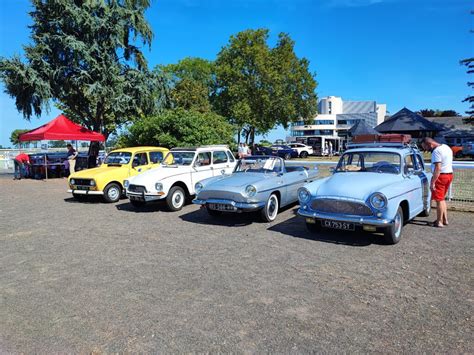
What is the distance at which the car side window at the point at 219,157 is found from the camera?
10.2 meters

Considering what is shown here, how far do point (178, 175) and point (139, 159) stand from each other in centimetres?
271

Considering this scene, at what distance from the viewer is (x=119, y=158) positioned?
A: 11492 millimetres

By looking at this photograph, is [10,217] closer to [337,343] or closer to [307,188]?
[307,188]

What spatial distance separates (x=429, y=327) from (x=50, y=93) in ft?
73.0

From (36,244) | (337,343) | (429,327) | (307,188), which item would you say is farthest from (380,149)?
(36,244)

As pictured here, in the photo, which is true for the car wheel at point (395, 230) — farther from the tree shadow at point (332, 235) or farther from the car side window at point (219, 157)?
the car side window at point (219, 157)

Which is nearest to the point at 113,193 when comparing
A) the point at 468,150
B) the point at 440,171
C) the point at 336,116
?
the point at 440,171

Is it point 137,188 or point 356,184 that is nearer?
point 356,184

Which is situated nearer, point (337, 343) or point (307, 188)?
point (337, 343)

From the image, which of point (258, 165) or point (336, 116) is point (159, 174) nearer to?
point (258, 165)

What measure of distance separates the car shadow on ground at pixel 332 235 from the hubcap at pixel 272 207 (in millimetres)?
399

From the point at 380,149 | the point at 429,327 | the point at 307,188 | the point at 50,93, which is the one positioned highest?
the point at 50,93

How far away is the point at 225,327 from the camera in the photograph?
11.0 feet

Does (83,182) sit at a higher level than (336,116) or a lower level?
lower
